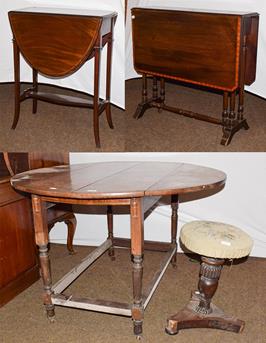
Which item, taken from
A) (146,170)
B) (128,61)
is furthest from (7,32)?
(146,170)

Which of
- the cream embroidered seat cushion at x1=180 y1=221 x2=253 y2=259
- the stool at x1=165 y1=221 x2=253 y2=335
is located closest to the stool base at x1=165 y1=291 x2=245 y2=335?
the stool at x1=165 y1=221 x2=253 y2=335

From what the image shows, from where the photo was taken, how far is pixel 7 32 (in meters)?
3.34

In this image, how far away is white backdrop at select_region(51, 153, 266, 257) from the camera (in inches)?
116

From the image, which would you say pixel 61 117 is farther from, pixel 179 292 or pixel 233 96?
pixel 179 292

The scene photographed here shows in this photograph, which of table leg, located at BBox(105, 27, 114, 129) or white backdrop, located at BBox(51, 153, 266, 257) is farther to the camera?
white backdrop, located at BBox(51, 153, 266, 257)

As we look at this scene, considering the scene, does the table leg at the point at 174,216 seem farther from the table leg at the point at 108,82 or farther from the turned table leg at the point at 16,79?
the turned table leg at the point at 16,79

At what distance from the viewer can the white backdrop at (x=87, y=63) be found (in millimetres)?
2996

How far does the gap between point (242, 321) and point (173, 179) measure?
2.60 ft

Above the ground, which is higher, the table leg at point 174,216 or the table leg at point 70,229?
the table leg at point 174,216

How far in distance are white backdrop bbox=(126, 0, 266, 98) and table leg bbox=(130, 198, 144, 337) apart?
5.75ft

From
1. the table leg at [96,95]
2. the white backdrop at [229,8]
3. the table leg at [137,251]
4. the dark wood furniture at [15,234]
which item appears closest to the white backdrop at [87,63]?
the white backdrop at [229,8]

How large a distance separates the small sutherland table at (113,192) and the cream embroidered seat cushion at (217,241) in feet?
0.80

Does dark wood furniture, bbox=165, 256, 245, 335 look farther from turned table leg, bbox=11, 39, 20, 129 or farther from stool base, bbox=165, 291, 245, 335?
turned table leg, bbox=11, 39, 20, 129

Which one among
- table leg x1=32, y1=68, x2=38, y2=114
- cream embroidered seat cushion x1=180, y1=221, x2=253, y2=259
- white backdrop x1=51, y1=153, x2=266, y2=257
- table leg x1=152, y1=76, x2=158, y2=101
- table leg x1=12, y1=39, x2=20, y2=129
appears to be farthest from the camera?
table leg x1=152, y1=76, x2=158, y2=101
